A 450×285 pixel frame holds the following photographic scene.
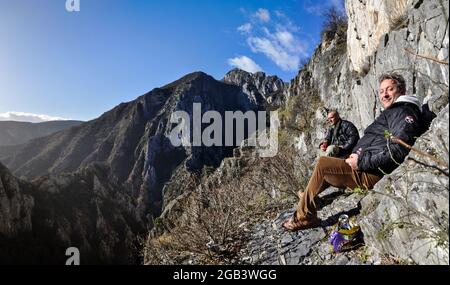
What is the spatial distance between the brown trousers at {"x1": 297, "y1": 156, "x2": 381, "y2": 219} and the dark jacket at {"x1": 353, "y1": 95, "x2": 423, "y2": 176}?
18 centimetres

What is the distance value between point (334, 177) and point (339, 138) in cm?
234

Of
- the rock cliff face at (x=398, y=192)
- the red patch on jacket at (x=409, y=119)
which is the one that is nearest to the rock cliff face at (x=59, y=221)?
the rock cliff face at (x=398, y=192)

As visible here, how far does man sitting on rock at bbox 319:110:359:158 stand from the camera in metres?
6.46

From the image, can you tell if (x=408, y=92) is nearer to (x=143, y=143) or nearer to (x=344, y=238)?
(x=344, y=238)

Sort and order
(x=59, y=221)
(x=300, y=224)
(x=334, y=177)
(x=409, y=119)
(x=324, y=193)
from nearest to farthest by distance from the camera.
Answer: (x=409, y=119)
(x=334, y=177)
(x=300, y=224)
(x=324, y=193)
(x=59, y=221)

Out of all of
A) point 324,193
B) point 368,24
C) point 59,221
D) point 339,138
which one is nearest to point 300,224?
point 324,193

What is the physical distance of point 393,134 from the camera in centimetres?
420

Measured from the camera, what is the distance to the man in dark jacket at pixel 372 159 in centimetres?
429

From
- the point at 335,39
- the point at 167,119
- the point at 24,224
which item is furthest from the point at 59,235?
the point at 167,119

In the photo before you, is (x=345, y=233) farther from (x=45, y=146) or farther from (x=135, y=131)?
(x=45, y=146)

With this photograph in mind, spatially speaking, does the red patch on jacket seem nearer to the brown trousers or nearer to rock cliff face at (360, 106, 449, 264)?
rock cliff face at (360, 106, 449, 264)

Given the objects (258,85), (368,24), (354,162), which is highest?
(258,85)

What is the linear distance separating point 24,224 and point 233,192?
50636mm

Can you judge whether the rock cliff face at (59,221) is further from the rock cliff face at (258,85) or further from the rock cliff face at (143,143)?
the rock cliff face at (258,85)
